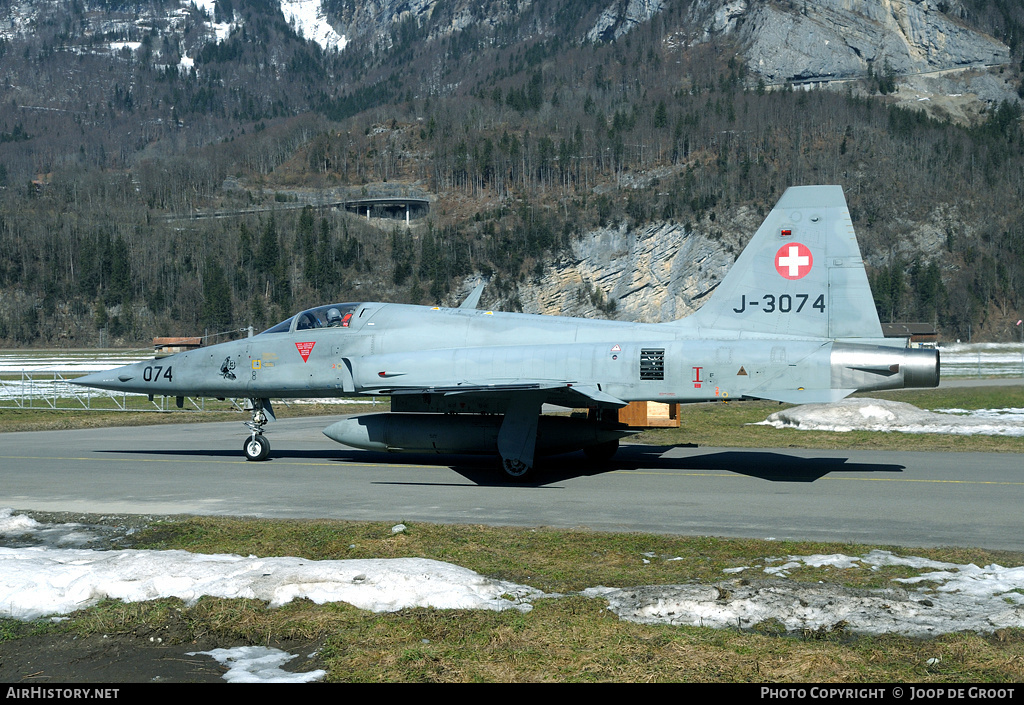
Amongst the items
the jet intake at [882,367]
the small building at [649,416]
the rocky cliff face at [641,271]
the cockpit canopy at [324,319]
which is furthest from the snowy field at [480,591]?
the rocky cliff face at [641,271]

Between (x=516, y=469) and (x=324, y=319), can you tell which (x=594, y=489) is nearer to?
(x=516, y=469)

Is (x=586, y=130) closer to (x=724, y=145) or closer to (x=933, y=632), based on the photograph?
(x=724, y=145)

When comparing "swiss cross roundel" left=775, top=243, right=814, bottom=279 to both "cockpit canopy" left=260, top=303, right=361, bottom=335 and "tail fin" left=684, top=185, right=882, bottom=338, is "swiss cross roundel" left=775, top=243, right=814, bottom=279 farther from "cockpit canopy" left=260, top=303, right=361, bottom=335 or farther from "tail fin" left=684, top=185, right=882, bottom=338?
"cockpit canopy" left=260, top=303, right=361, bottom=335

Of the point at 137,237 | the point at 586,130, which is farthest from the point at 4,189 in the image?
the point at 586,130

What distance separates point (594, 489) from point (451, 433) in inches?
127

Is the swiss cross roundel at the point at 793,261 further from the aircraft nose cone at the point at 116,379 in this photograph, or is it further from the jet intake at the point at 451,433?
the aircraft nose cone at the point at 116,379

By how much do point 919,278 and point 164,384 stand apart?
12857 centimetres

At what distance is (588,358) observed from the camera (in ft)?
50.5

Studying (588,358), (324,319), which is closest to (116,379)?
(324,319)

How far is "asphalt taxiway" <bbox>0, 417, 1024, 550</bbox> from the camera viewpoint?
11.4m

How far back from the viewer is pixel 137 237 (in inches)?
5655

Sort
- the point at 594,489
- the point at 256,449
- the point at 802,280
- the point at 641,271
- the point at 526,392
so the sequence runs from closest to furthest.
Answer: the point at 594,489 → the point at 802,280 → the point at 526,392 → the point at 256,449 → the point at 641,271

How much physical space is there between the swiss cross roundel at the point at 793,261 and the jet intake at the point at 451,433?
14.2ft

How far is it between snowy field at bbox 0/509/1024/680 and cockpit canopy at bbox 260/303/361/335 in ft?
30.0
